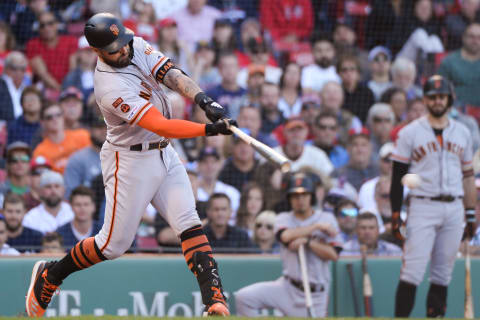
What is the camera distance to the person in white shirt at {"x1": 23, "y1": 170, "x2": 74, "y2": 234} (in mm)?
8297

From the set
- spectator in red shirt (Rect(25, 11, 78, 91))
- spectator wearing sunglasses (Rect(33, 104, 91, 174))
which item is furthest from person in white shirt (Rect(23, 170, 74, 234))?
spectator in red shirt (Rect(25, 11, 78, 91))

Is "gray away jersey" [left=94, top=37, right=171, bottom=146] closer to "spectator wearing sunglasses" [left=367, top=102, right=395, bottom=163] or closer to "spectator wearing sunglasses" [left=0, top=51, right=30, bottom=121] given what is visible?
"spectator wearing sunglasses" [left=0, top=51, right=30, bottom=121]

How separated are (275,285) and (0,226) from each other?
2386 millimetres

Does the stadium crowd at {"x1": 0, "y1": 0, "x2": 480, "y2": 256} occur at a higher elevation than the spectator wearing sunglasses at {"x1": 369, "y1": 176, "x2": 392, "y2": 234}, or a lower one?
higher

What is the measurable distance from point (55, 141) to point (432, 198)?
4.06 m

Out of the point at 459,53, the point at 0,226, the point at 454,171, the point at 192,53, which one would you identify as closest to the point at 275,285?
the point at 454,171

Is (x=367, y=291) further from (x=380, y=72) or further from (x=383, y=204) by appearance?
(x=380, y=72)

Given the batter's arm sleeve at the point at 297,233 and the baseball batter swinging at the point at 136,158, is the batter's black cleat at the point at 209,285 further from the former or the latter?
the batter's arm sleeve at the point at 297,233

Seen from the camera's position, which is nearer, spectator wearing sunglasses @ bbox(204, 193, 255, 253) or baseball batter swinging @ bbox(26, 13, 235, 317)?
baseball batter swinging @ bbox(26, 13, 235, 317)

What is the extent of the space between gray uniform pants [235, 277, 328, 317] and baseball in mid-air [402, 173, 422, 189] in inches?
49.8

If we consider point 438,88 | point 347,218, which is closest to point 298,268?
point 347,218

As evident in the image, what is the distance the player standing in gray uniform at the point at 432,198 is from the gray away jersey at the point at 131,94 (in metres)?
2.51

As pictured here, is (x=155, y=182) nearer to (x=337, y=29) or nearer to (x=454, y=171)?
(x=454, y=171)

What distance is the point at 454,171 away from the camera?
722cm
